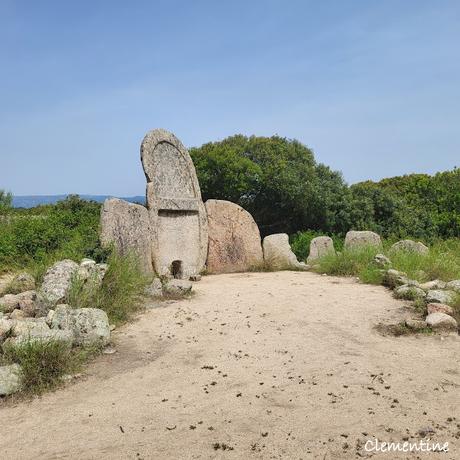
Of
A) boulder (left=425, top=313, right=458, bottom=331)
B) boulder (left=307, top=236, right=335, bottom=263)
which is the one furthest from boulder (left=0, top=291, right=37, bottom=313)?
boulder (left=307, top=236, right=335, bottom=263)

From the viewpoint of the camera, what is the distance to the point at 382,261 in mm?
9055

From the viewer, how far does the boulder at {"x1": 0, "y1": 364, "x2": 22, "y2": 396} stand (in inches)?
169

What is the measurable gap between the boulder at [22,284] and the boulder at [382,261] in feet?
18.2

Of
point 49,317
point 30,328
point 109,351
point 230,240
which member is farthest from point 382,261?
point 30,328

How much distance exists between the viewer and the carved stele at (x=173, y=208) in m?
9.64

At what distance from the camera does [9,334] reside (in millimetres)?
5121

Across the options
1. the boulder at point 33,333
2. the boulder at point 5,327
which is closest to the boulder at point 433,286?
the boulder at point 33,333

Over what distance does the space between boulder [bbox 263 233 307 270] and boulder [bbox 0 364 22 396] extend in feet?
21.9

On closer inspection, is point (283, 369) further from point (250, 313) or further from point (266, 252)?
point (266, 252)

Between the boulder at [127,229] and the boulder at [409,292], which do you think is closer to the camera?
the boulder at [409,292]

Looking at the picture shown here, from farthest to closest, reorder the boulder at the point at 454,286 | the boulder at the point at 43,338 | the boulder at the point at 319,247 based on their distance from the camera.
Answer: the boulder at the point at 319,247 → the boulder at the point at 454,286 → the boulder at the point at 43,338

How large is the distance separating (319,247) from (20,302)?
6.93m

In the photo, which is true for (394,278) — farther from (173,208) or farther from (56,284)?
(56,284)

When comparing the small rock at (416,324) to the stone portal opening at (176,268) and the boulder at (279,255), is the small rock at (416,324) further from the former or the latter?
the stone portal opening at (176,268)
